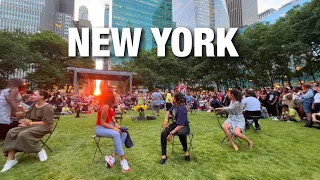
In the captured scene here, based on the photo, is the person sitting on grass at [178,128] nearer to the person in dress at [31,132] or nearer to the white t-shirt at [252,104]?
the person in dress at [31,132]

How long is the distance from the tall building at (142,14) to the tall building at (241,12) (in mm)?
45964

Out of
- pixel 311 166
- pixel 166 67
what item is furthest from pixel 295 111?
pixel 166 67

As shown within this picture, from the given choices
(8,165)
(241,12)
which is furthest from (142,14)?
(8,165)

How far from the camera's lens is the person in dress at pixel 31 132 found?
3741 mm

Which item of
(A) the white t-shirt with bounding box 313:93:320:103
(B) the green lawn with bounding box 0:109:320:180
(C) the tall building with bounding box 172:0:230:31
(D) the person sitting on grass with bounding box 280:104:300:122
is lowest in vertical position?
(B) the green lawn with bounding box 0:109:320:180

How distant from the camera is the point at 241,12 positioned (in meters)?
113

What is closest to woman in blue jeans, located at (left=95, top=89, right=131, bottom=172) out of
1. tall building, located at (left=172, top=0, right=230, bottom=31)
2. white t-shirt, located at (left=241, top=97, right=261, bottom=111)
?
white t-shirt, located at (left=241, top=97, right=261, bottom=111)

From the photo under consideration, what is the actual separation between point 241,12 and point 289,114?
122 metres

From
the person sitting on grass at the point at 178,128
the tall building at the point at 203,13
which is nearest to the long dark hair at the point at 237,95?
the person sitting on grass at the point at 178,128

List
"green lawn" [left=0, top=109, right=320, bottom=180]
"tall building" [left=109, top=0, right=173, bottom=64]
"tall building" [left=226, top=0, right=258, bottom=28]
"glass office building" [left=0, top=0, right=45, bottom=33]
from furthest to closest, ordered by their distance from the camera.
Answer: "tall building" [left=226, top=0, right=258, bottom=28]
"tall building" [left=109, top=0, right=173, bottom=64]
"glass office building" [left=0, top=0, right=45, bottom=33]
"green lawn" [left=0, top=109, right=320, bottom=180]

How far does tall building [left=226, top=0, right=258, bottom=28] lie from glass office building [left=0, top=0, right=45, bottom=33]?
107 meters

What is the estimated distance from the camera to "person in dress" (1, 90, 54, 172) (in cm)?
374

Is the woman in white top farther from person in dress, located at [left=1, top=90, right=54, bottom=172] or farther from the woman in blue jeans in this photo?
person in dress, located at [left=1, top=90, right=54, bottom=172]

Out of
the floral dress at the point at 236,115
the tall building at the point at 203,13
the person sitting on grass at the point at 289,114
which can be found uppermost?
the tall building at the point at 203,13
